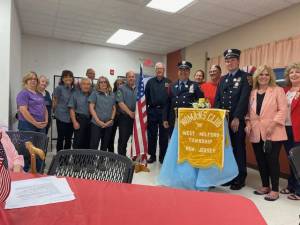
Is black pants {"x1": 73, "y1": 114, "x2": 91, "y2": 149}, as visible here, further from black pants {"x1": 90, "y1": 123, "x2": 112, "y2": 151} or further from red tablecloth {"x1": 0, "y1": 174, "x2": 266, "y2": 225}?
red tablecloth {"x1": 0, "y1": 174, "x2": 266, "y2": 225}

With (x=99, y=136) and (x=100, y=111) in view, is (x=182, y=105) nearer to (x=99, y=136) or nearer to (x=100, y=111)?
(x=100, y=111)

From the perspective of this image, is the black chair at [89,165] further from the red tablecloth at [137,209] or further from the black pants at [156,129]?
the black pants at [156,129]

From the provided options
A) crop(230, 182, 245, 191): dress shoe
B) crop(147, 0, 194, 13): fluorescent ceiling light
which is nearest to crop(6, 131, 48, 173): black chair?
crop(230, 182, 245, 191): dress shoe

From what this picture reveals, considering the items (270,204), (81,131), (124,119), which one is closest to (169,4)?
(124,119)

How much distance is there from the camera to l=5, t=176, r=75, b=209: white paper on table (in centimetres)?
94

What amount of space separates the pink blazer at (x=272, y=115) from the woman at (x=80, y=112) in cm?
237

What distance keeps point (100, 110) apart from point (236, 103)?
192cm

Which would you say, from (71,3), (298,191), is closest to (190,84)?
(298,191)

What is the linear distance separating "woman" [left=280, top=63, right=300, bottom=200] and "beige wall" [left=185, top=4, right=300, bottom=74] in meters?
2.14

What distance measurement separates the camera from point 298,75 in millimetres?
3084

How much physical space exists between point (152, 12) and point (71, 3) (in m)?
1.46

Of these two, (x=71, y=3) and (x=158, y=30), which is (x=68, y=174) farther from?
(x=158, y=30)

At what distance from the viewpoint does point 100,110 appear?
410cm

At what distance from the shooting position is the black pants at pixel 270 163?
3.00 metres
